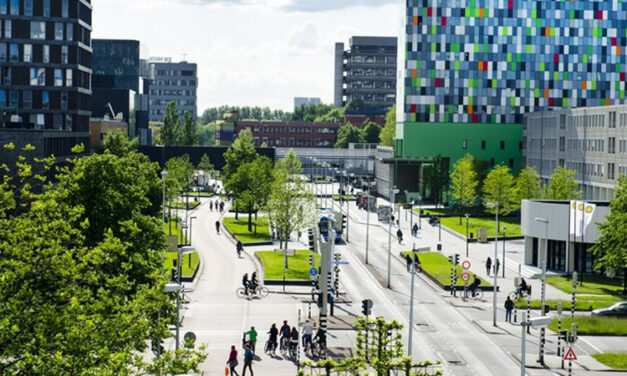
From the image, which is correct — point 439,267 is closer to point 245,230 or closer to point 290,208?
point 290,208

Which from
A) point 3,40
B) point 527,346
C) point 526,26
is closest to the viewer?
point 527,346

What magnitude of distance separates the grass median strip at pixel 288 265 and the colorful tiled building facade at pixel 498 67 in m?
82.6

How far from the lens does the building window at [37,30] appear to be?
114938 mm

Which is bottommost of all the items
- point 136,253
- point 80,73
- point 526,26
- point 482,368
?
point 482,368

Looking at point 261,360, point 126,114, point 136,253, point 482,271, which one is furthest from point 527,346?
point 126,114

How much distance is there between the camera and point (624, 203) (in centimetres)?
7994

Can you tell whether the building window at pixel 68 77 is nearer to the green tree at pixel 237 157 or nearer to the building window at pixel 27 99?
the building window at pixel 27 99

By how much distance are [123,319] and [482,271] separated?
6463 cm

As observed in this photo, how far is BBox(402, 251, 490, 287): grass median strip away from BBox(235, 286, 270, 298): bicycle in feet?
46.6

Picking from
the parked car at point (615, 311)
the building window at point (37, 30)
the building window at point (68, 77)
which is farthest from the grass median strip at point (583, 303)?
the building window at point (37, 30)

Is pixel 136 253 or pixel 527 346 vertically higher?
pixel 136 253

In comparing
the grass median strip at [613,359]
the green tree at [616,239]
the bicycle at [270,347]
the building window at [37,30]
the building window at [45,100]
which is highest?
the building window at [37,30]

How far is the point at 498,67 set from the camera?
180125 millimetres

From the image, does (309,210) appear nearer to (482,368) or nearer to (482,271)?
(482,271)
